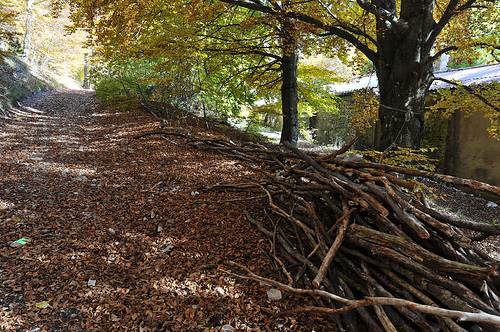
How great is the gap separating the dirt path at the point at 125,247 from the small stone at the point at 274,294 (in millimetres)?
79

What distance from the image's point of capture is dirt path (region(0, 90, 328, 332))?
225 cm

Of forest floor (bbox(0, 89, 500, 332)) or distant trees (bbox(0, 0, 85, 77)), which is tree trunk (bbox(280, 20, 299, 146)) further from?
distant trees (bbox(0, 0, 85, 77))

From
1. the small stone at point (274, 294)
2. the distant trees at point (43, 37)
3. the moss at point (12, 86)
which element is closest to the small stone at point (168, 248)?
the small stone at point (274, 294)

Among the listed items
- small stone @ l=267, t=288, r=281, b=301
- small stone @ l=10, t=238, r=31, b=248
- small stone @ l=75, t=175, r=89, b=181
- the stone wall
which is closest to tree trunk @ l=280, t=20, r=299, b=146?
small stone @ l=75, t=175, r=89, b=181

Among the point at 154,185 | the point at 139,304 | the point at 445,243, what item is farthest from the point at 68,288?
the point at 445,243

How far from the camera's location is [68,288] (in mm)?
2441

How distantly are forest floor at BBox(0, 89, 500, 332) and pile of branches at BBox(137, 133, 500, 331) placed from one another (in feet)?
1.05

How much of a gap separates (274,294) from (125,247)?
5.91 ft

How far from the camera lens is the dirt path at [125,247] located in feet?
7.39

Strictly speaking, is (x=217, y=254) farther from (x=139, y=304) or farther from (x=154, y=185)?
(x=154, y=185)

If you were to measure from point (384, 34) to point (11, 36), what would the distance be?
433 inches

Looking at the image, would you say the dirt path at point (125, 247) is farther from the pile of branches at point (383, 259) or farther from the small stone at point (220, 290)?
the pile of branches at point (383, 259)

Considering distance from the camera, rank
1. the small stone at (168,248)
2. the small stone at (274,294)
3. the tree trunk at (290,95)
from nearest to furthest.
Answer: the small stone at (274,294), the small stone at (168,248), the tree trunk at (290,95)

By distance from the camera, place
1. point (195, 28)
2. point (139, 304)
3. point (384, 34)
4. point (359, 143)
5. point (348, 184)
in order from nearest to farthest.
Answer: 1. point (139, 304)
2. point (348, 184)
3. point (384, 34)
4. point (195, 28)
5. point (359, 143)
